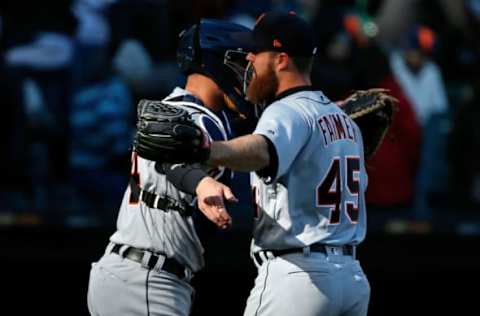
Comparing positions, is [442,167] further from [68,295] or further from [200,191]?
[200,191]


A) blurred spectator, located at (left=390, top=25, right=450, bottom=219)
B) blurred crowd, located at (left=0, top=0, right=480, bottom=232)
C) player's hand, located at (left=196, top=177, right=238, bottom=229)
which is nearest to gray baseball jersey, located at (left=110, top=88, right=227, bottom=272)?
player's hand, located at (left=196, top=177, right=238, bottom=229)

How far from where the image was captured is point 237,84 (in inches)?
160

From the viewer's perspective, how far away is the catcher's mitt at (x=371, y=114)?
14.0ft

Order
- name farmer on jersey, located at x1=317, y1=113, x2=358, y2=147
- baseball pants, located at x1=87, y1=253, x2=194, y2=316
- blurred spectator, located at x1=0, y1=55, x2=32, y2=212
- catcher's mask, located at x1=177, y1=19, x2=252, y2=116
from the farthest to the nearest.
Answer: blurred spectator, located at x1=0, y1=55, x2=32, y2=212 < catcher's mask, located at x1=177, y1=19, x2=252, y2=116 < baseball pants, located at x1=87, y1=253, x2=194, y2=316 < name farmer on jersey, located at x1=317, y1=113, x2=358, y2=147

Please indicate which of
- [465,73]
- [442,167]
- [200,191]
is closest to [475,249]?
[442,167]

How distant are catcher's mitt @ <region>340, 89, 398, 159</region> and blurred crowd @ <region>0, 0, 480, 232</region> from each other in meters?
1.66

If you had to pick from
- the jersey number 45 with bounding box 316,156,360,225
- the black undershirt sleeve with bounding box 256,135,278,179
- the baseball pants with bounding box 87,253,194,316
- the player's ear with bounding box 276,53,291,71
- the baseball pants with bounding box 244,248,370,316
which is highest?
the player's ear with bounding box 276,53,291,71

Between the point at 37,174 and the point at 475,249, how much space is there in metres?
2.82

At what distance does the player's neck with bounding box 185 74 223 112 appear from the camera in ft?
13.4

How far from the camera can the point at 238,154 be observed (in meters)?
3.23

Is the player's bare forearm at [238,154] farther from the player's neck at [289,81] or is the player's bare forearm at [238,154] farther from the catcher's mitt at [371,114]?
the catcher's mitt at [371,114]

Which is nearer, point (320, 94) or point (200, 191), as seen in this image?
point (200, 191)

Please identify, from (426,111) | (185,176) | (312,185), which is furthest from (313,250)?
(426,111)

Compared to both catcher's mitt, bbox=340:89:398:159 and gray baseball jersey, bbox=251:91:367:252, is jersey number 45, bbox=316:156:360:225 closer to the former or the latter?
gray baseball jersey, bbox=251:91:367:252
